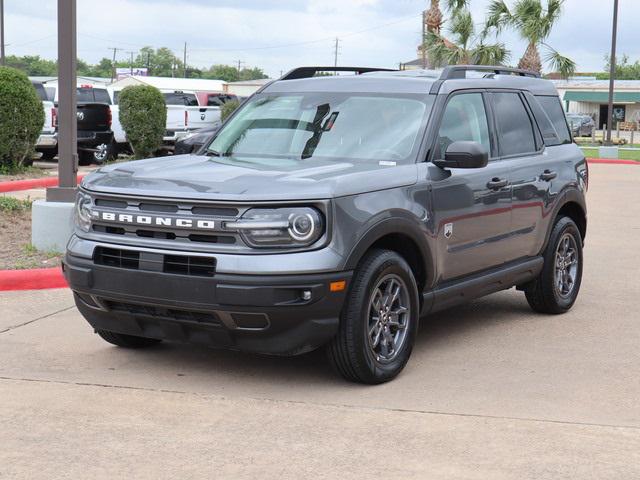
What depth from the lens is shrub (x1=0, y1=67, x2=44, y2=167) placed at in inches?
692

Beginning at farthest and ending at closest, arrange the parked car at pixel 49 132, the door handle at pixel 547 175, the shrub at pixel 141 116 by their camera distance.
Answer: the shrub at pixel 141 116 → the parked car at pixel 49 132 → the door handle at pixel 547 175

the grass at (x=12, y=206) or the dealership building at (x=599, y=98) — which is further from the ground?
the dealership building at (x=599, y=98)

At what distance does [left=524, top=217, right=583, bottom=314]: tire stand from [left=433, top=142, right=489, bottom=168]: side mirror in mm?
1828

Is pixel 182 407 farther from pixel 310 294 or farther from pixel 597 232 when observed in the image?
pixel 597 232

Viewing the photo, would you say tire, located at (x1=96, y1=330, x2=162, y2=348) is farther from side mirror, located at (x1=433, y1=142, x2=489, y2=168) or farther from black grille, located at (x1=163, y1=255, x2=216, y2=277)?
side mirror, located at (x1=433, y1=142, x2=489, y2=168)

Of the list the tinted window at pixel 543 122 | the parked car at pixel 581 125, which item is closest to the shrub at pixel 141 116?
the tinted window at pixel 543 122

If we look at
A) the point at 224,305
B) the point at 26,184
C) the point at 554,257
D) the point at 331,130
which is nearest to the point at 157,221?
the point at 224,305

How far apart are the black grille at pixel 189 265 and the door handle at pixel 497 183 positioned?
2.29 metres

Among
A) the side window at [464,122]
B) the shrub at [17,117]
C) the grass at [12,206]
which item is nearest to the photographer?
the side window at [464,122]

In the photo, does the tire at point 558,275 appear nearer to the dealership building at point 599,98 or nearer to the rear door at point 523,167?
the rear door at point 523,167

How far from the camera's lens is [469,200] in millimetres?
6664

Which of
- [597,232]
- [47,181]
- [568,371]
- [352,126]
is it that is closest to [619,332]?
[568,371]

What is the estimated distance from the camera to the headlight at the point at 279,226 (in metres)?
5.38

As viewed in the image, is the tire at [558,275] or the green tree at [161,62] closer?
the tire at [558,275]
